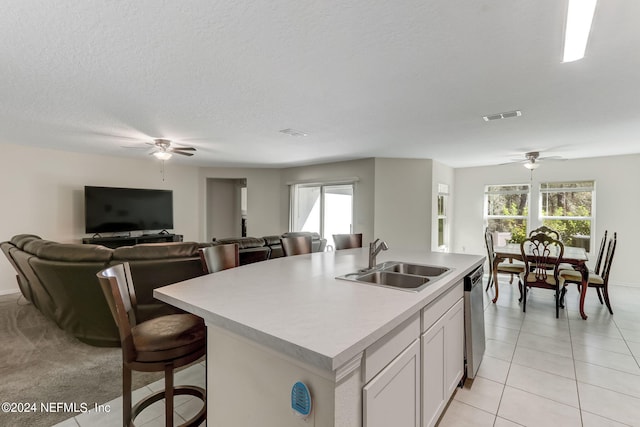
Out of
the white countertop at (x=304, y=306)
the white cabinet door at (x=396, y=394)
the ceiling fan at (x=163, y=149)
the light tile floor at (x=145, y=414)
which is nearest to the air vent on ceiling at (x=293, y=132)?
the ceiling fan at (x=163, y=149)

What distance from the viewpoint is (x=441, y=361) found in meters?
1.77

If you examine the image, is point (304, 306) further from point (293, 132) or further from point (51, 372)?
point (293, 132)

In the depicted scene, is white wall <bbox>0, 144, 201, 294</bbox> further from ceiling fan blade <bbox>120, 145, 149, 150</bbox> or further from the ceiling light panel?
the ceiling light panel

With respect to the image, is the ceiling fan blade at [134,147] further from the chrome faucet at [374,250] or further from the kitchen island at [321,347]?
the chrome faucet at [374,250]

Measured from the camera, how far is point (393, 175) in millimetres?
5703

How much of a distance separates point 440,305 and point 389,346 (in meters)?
0.67

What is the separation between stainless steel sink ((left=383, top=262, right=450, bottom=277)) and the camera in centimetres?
217

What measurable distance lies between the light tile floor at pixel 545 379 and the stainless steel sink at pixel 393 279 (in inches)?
33.9

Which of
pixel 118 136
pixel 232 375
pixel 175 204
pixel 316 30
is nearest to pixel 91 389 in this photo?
pixel 232 375

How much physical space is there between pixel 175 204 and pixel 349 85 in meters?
5.63

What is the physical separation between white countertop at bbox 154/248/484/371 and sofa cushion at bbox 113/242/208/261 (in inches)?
40.3

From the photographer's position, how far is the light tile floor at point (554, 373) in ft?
6.29

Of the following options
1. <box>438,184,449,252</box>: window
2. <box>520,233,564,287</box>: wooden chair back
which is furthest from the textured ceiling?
<box>438,184,449,252</box>: window

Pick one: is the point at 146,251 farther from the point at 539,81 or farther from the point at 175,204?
the point at 175,204
